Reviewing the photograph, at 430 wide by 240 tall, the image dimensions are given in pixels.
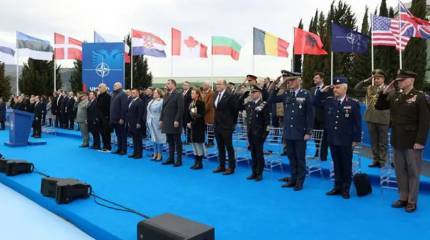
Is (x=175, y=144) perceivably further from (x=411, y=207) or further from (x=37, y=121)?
(x=37, y=121)

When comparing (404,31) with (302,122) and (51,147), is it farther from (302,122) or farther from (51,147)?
(51,147)

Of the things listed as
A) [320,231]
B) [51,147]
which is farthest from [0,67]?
[320,231]

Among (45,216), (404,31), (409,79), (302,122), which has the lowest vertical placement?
(45,216)

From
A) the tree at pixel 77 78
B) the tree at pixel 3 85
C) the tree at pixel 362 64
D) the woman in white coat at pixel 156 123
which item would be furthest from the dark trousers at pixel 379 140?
the tree at pixel 3 85

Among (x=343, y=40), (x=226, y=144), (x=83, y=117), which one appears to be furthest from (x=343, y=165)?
(x=343, y=40)

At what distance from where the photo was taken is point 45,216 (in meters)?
5.02

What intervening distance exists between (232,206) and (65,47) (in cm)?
1538

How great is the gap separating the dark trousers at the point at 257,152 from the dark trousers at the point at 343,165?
130cm

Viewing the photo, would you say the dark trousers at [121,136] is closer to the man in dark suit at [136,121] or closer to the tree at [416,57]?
the man in dark suit at [136,121]

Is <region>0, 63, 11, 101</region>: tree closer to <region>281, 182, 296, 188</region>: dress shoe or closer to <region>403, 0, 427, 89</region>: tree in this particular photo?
<region>403, 0, 427, 89</region>: tree

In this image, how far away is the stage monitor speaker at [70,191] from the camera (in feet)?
16.6

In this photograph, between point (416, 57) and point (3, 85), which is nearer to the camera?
point (416, 57)

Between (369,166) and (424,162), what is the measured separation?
Result: 1.55m

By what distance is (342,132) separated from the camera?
5.27 m
